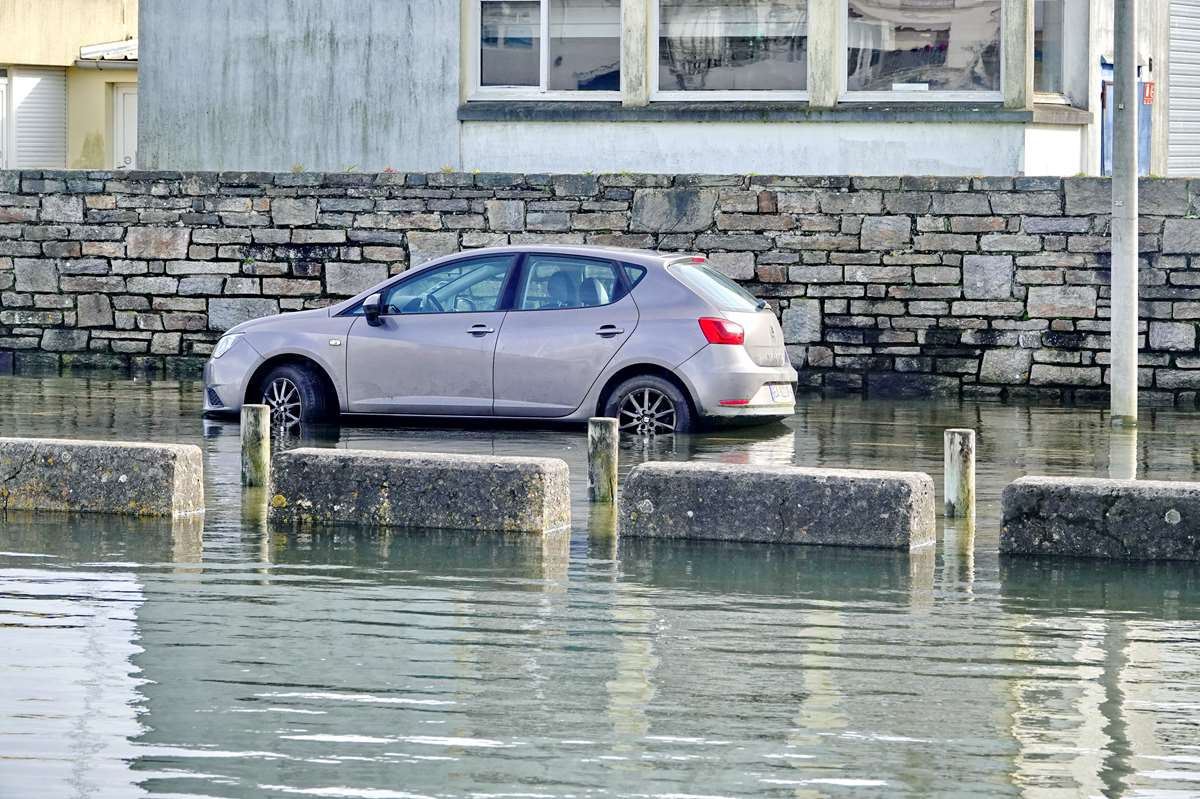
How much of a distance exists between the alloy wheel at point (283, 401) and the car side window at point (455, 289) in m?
0.99

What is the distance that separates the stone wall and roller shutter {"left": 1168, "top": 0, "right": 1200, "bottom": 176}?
26.0 ft

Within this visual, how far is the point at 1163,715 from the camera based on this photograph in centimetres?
724

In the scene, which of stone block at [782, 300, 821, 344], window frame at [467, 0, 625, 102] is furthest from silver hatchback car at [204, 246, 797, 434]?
window frame at [467, 0, 625, 102]

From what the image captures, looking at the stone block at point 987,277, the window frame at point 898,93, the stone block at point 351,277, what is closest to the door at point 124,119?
the stone block at point 351,277

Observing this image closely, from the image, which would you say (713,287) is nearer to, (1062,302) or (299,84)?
(1062,302)

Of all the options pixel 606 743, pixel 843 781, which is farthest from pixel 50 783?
pixel 843 781

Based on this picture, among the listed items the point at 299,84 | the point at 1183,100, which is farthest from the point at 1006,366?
the point at 1183,100

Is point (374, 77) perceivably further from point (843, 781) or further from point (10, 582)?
point (843, 781)

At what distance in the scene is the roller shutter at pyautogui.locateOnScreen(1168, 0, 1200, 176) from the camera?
2645 centimetres

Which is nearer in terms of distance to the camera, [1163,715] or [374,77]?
[1163,715]

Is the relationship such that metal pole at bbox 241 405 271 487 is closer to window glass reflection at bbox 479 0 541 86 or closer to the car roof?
the car roof

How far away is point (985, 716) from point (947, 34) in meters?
14.9

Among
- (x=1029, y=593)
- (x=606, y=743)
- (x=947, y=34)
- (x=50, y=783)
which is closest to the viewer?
(x=50, y=783)

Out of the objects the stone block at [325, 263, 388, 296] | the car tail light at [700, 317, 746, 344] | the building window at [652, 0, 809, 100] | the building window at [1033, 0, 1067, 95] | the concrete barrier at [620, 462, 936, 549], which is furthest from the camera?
the building window at [1033, 0, 1067, 95]
